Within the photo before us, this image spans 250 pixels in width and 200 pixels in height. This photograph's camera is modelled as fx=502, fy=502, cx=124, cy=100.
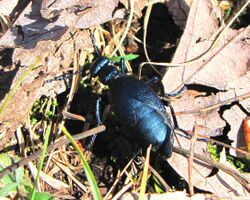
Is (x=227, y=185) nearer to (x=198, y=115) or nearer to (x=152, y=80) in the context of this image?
(x=198, y=115)

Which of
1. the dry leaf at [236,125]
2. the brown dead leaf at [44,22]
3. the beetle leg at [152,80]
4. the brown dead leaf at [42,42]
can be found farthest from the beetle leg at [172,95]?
the brown dead leaf at [44,22]

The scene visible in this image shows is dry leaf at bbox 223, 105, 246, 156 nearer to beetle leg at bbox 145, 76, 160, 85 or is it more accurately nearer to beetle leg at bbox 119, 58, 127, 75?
beetle leg at bbox 145, 76, 160, 85

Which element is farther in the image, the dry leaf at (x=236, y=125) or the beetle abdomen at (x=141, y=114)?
the dry leaf at (x=236, y=125)

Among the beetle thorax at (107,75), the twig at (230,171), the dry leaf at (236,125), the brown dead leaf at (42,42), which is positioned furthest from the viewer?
the beetle thorax at (107,75)

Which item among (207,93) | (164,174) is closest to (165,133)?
(164,174)

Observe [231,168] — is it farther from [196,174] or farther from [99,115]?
[99,115]

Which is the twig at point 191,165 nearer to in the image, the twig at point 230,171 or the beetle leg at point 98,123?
the twig at point 230,171
